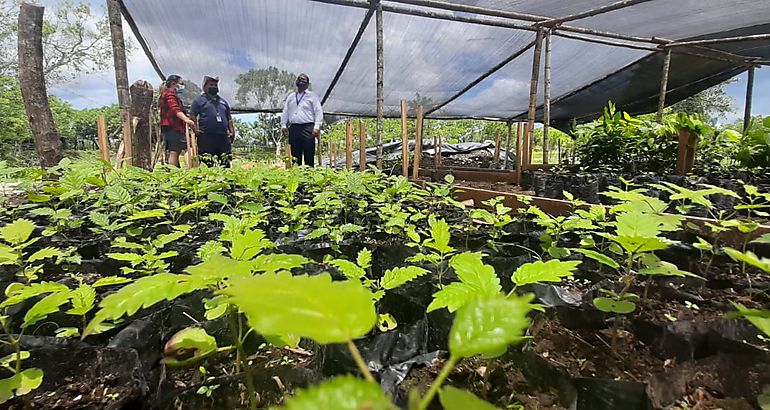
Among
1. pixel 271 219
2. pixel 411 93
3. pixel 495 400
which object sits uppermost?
pixel 411 93

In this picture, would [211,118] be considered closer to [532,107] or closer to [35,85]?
[35,85]

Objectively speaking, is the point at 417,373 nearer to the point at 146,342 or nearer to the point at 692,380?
the point at 692,380

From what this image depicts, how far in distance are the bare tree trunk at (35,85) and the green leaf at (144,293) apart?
4.17 metres

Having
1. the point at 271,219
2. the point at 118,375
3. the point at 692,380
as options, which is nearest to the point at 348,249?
the point at 271,219

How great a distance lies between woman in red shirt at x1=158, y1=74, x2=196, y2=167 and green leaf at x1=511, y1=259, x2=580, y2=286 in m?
4.19

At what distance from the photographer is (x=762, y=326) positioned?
43 centimetres

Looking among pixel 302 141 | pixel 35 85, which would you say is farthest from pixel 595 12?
pixel 35 85

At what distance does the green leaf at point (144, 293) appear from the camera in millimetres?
372

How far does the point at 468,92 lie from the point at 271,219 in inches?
293

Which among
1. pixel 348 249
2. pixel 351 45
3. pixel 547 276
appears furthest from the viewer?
pixel 351 45

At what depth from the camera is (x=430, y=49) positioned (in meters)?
6.04

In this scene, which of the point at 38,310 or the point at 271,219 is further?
the point at 271,219

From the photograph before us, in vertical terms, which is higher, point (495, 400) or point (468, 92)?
point (468, 92)

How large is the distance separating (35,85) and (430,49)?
16.8ft
